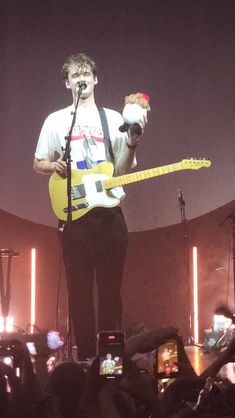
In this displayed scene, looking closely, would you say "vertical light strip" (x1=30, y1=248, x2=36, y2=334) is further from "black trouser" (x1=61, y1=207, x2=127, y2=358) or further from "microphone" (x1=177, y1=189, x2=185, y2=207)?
"black trouser" (x1=61, y1=207, x2=127, y2=358)

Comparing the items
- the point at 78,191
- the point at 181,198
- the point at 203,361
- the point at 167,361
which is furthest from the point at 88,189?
the point at 167,361

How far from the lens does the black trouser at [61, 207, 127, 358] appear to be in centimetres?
363

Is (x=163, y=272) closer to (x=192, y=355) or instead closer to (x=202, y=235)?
(x=202, y=235)

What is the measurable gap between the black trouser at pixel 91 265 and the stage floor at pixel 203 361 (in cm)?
60

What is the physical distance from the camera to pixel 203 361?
13.1 ft

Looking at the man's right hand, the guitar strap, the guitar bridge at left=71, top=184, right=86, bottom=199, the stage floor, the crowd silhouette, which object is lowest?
the stage floor

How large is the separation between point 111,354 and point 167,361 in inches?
8.7

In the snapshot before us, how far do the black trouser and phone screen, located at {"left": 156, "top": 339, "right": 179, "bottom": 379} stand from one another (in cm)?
162

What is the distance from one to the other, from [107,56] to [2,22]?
1.02 meters

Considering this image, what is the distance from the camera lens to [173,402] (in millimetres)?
1444

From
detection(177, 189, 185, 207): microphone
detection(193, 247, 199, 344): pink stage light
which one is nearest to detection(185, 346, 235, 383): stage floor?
detection(193, 247, 199, 344): pink stage light

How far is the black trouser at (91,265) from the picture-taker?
363 centimetres

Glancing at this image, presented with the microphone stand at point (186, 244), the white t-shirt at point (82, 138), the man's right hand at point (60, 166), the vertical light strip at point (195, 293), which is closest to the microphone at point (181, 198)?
the microphone stand at point (186, 244)

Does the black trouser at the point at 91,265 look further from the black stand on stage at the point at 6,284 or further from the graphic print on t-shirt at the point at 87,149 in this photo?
the black stand on stage at the point at 6,284
